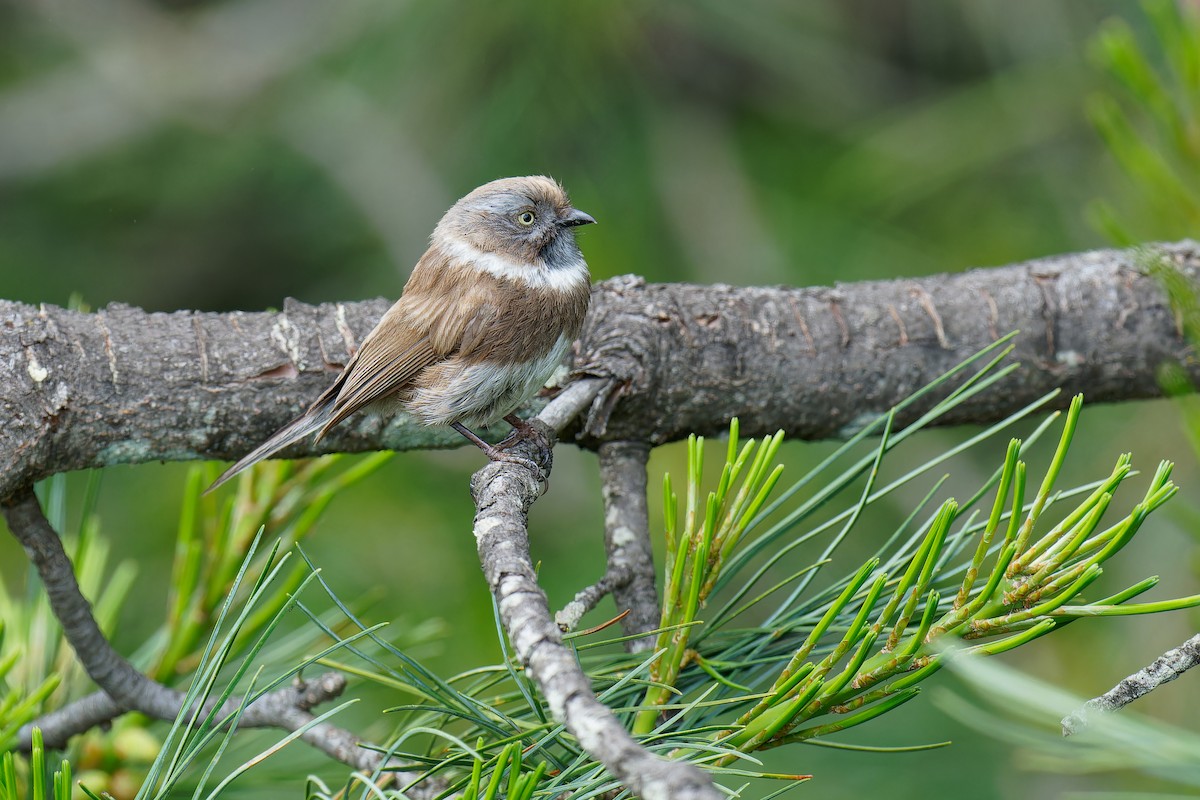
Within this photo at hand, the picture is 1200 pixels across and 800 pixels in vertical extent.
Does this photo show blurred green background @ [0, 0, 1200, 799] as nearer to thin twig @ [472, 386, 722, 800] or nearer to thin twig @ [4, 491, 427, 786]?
thin twig @ [4, 491, 427, 786]

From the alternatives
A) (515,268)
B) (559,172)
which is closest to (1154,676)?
(515,268)

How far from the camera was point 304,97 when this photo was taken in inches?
190

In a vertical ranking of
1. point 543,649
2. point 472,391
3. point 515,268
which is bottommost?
point 543,649

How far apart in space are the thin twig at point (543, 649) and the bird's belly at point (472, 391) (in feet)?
2.15

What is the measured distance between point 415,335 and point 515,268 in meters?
0.36

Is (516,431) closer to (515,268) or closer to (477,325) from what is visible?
(477,325)

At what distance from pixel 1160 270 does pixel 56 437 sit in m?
2.04

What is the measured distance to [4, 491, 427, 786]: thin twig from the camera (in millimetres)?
1770

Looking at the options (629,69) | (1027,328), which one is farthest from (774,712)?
(629,69)

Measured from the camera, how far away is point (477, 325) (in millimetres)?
2625

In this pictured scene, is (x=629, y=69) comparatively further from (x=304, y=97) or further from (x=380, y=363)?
(x=380, y=363)

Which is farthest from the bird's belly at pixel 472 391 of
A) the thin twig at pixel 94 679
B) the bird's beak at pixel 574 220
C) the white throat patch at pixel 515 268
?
the thin twig at pixel 94 679

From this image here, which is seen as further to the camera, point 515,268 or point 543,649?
point 515,268

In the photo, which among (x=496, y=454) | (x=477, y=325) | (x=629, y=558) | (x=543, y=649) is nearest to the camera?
(x=543, y=649)
